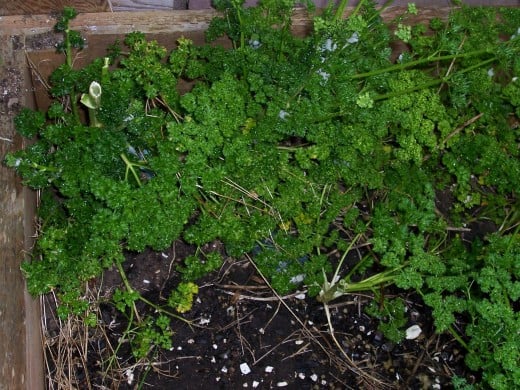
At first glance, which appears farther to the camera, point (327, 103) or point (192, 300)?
point (192, 300)

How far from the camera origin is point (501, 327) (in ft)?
7.68

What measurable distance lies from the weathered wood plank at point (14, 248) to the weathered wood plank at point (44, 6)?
5.4 inches

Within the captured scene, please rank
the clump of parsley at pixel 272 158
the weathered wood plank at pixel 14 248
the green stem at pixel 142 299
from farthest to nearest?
the green stem at pixel 142 299 → the clump of parsley at pixel 272 158 → the weathered wood plank at pixel 14 248

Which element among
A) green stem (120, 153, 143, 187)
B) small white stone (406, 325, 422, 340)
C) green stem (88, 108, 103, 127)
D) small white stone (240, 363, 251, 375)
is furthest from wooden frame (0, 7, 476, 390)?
small white stone (406, 325, 422, 340)

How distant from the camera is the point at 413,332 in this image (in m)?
2.74

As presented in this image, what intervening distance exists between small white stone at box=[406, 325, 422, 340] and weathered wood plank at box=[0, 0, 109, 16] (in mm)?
1899

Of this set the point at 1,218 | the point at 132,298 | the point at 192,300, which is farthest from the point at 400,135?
the point at 1,218

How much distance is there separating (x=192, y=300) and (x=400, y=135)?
109 centimetres

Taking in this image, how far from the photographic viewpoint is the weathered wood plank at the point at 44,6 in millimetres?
2570

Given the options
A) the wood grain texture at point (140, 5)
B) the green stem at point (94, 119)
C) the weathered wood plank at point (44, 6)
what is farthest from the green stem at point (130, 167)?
the wood grain texture at point (140, 5)

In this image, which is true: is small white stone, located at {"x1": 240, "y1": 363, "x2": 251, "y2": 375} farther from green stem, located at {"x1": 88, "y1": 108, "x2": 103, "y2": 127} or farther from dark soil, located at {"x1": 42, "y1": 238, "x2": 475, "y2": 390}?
green stem, located at {"x1": 88, "y1": 108, "x2": 103, "y2": 127}

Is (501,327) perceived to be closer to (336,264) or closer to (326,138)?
(336,264)

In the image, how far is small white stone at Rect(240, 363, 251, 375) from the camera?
2.55m

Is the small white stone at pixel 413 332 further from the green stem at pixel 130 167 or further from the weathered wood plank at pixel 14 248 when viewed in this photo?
the weathered wood plank at pixel 14 248
